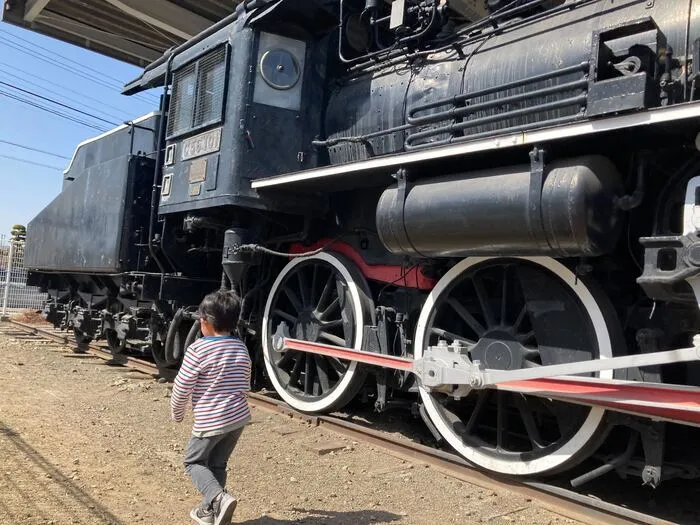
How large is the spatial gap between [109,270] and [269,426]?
3.25m

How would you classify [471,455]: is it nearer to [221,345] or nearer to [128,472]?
[221,345]

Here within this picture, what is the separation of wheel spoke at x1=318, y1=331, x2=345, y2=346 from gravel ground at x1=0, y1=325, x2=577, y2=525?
0.73 meters

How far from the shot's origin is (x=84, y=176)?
828cm

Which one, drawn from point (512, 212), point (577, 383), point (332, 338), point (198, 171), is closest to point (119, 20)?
point (198, 171)

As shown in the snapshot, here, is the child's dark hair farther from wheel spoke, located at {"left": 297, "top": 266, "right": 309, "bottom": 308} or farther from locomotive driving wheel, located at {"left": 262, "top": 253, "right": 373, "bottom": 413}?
wheel spoke, located at {"left": 297, "top": 266, "right": 309, "bottom": 308}

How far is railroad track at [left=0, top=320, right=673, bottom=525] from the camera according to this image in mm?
3283

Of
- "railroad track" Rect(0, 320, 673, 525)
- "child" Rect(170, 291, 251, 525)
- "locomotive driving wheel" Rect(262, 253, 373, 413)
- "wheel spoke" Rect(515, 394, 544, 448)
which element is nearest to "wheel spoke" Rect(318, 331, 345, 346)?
"locomotive driving wheel" Rect(262, 253, 373, 413)

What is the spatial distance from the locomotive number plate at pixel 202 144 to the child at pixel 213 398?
2.87 m

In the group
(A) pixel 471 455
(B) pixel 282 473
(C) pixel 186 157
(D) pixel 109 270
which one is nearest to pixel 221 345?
(B) pixel 282 473

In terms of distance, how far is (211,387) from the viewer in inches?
116

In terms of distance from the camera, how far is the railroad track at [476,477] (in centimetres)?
328

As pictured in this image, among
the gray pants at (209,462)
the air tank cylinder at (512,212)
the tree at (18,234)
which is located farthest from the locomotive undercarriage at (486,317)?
the tree at (18,234)

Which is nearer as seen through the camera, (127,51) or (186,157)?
(186,157)

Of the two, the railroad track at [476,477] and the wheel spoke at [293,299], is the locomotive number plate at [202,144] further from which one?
the railroad track at [476,477]
